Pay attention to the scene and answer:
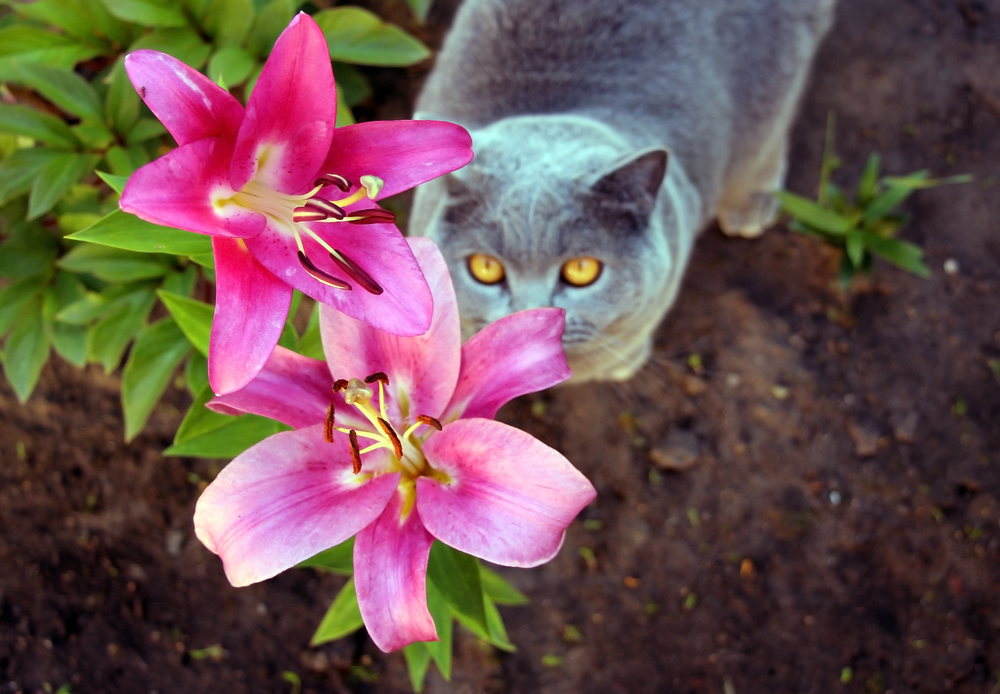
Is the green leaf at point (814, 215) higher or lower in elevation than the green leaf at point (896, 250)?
higher

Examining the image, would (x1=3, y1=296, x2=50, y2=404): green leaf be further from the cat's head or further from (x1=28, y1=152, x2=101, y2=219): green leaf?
the cat's head

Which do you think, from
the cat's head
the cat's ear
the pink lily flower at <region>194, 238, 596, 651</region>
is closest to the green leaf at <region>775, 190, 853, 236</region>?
the cat's head

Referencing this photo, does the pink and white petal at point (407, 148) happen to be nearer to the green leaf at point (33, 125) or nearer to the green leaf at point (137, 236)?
the green leaf at point (137, 236)

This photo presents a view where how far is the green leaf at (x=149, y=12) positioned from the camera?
136 centimetres

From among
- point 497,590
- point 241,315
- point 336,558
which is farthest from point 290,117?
point 497,590

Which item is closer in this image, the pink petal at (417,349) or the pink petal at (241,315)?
the pink petal at (241,315)

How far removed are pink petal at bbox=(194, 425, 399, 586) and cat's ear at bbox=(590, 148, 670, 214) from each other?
0.72m

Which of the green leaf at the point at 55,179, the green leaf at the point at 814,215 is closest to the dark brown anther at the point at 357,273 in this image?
the green leaf at the point at 55,179

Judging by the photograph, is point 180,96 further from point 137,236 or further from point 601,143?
point 601,143

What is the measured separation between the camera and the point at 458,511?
25.6 inches

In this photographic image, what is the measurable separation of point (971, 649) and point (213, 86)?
222 cm

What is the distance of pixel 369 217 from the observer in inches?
23.4

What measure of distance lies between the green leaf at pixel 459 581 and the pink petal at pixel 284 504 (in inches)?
8.0

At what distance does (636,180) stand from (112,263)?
1046mm
